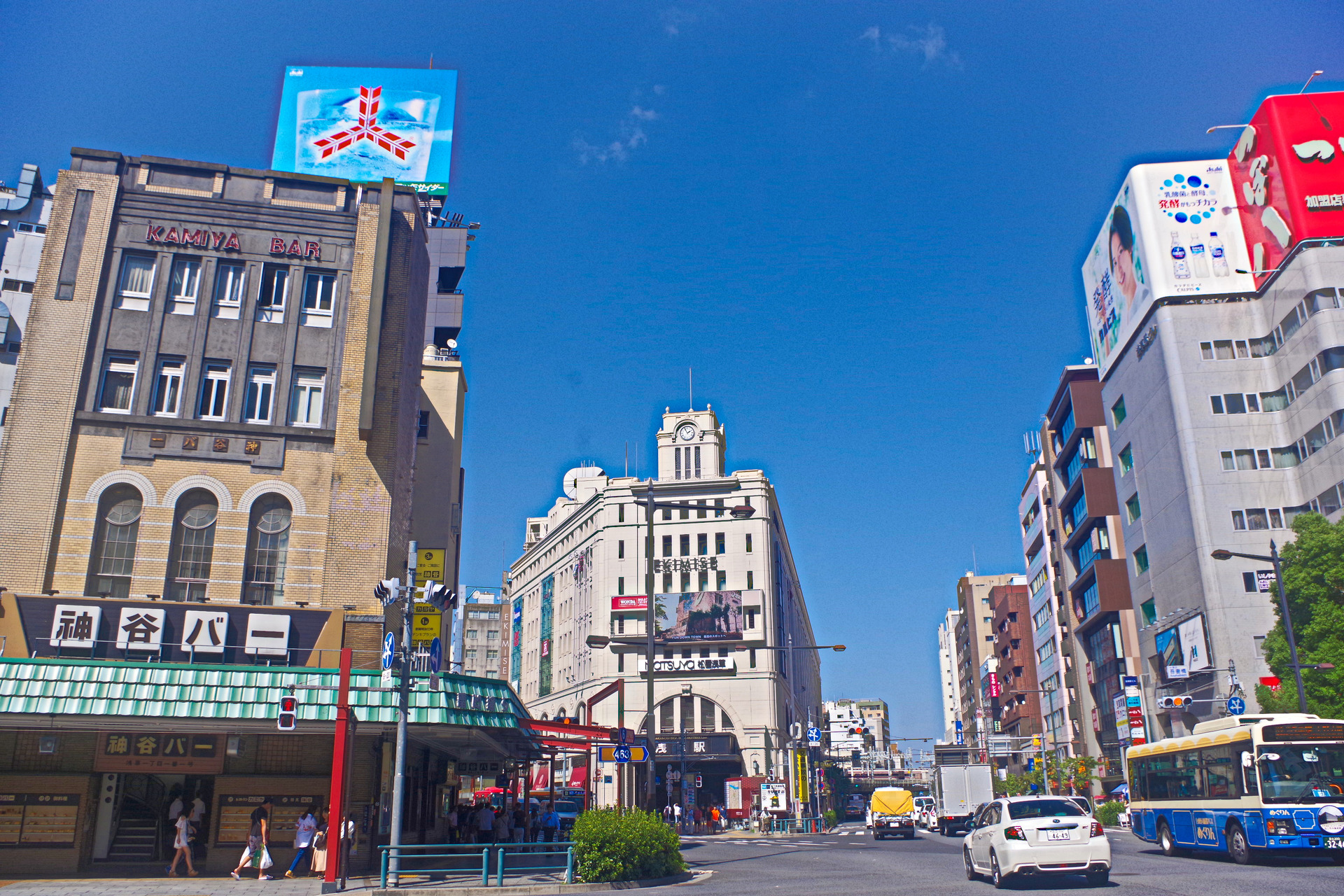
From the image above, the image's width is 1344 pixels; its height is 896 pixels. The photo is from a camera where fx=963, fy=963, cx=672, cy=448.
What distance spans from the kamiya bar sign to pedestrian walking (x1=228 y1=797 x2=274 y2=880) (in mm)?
16761

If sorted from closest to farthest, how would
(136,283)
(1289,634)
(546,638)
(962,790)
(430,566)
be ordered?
1. (136,283)
2. (430,566)
3. (1289,634)
4. (962,790)
5. (546,638)

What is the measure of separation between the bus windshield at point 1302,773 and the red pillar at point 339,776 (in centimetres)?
1931

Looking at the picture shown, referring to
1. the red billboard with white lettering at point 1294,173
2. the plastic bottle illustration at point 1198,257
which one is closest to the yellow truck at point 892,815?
the plastic bottle illustration at point 1198,257

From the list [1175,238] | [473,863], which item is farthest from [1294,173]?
[473,863]

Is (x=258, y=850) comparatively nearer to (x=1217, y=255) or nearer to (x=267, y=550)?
(x=267, y=550)

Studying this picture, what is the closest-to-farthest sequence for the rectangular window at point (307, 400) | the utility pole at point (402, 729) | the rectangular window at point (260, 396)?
1. the utility pole at point (402, 729)
2. the rectangular window at point (260, 396)
3. the rectangular window at point (307, 400)

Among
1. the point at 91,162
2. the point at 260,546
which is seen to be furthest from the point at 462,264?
the point at 260,546

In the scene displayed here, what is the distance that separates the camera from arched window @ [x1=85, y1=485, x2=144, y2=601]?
2675 cm

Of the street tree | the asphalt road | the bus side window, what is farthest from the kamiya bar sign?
the street tree

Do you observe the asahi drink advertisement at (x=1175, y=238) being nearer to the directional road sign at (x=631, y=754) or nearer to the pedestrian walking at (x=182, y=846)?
the directional road sign at (x=631, y=754)

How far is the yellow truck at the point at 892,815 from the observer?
45.9 m

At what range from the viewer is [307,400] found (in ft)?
98.1

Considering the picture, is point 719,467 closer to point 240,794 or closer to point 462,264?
point 462,264

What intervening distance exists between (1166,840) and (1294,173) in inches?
1799
